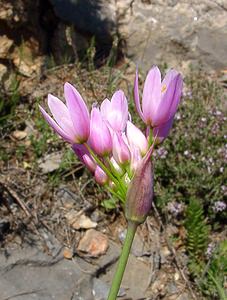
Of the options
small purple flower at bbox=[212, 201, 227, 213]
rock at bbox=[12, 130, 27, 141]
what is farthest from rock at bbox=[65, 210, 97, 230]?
small purple flower at bbox=[212, 201, 227, 213]

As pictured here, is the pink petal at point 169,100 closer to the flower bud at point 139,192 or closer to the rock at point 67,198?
the flower bud at point 139,192

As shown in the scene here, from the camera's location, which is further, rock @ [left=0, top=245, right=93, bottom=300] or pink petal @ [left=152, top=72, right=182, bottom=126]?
rock @ [left=0, top=245, right=93, bottom=300]

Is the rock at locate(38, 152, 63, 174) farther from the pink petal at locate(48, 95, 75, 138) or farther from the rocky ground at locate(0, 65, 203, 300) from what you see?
the pink petal at locate(48, 95, 75, 138)

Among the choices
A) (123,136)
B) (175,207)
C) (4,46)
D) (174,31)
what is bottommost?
(175,207)

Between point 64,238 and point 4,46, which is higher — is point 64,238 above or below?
below

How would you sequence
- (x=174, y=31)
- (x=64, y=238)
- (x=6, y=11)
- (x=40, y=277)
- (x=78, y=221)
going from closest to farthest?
(x=40, y=277) → (x=64, y=238) → (x=78, y=221) → (x=6, y=11) → (x=174, y=31)

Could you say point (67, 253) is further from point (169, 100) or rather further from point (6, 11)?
point (169, 100)

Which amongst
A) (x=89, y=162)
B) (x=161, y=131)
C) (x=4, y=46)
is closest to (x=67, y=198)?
(x=4, y=46)
